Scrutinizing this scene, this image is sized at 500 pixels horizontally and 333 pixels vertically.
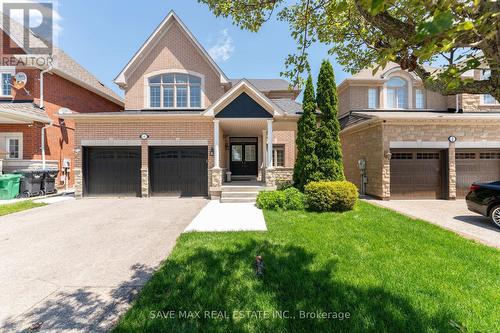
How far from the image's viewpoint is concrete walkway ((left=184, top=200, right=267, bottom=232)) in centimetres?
631

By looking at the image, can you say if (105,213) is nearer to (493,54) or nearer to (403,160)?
(493,54)

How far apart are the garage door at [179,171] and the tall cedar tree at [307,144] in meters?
4.91

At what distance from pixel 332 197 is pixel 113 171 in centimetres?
1109

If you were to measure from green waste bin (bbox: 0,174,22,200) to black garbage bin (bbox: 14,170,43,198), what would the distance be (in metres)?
0.27

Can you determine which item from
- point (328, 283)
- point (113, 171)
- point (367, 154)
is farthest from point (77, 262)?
point (367, 154)

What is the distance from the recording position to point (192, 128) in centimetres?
1138

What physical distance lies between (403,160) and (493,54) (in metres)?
10.4

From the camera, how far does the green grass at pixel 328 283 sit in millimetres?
2623

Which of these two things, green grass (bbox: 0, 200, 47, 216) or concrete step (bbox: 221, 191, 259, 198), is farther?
concrete step (bbox: 221, 191, 259, 198)

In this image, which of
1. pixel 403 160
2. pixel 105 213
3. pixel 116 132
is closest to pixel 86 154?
pixel 116 132

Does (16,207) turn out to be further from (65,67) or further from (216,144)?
(65,67)

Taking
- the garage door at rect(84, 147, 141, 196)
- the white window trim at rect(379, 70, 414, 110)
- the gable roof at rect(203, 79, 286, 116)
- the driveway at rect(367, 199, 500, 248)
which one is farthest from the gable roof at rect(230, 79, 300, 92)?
the driveway at rect(367, 199, 500, 248)

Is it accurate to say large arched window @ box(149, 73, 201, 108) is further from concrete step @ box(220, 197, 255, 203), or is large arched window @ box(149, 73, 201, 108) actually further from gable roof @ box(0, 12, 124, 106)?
concrete step @ box(220, 197, 255, 203)

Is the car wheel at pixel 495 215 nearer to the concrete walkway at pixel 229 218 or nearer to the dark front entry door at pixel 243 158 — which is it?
the concrete walkway at pixel 229 218
